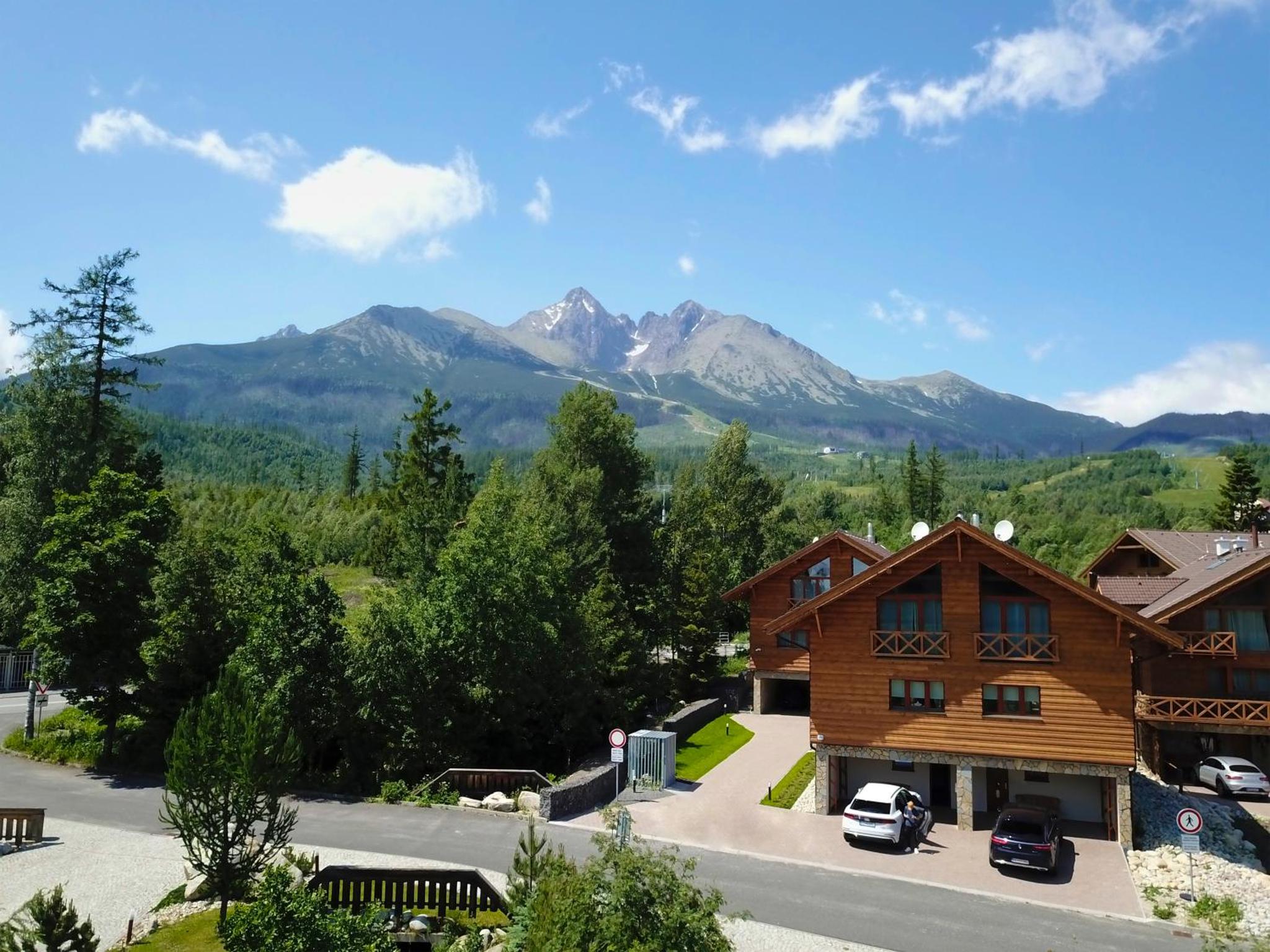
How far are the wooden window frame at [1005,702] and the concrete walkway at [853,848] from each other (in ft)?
12.2

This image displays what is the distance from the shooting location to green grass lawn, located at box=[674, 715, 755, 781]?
34.0 meters

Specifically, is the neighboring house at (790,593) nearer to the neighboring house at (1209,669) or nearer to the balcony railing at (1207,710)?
the neighboring house at (1209,669)

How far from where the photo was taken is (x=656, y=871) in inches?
518

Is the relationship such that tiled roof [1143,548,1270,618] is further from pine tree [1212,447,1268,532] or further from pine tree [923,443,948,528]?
pine tree [923,443,948,528]

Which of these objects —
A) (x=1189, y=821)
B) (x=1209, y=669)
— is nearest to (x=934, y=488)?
(x=1209, y=669)

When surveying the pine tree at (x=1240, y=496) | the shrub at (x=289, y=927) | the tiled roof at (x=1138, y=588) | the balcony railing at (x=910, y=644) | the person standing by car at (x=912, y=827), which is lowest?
the person standing by car at (x=912, y=827)

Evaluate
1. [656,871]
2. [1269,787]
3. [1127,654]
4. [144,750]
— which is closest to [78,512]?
[144,750]

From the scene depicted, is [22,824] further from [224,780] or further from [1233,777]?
[1233,777]

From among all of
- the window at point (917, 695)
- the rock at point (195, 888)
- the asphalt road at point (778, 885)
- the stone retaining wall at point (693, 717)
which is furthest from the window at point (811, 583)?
the rock at point (195, 888)

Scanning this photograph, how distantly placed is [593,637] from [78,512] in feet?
69.8

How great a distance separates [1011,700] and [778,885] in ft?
33.6

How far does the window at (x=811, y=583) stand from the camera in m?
45.1

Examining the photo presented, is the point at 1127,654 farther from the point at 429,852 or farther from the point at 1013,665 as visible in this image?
the point at 429,852

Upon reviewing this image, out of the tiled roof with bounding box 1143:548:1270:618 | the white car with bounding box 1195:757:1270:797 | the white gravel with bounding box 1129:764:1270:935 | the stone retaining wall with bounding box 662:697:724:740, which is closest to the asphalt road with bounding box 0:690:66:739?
the stone retaining wall with bounding box 662:697:724:740
